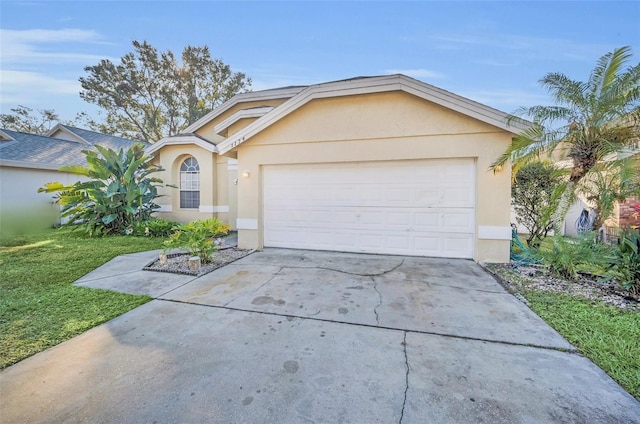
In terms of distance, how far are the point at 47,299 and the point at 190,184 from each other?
27.2 feet

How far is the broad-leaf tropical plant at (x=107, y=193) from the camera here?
9406mm

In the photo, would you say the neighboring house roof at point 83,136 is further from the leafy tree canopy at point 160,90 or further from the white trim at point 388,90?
the white trim at point 388,90

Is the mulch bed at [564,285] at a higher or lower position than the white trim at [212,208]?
lower

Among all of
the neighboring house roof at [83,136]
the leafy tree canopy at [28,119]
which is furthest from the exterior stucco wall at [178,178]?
the leafy tree canopy at [28,119]

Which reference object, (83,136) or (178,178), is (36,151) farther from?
(178,178)

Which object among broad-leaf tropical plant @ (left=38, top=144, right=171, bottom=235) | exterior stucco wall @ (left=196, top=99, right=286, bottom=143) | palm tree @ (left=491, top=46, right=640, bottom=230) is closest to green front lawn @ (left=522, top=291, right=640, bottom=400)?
palm tree @ (left=491, top=46, right=640, bottom=230)

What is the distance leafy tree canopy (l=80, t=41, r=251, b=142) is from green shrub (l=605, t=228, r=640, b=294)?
2660 cm

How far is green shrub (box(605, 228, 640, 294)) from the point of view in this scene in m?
4.11

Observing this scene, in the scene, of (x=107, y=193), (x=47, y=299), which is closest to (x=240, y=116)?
(x=107, y=193)

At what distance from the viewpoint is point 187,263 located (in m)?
6.20

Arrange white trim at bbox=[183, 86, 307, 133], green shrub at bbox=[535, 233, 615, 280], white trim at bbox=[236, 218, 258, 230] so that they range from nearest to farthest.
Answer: green shrub at bbox=[535, 233, 615, 280] < white trim at bbox=[236, 218, 258, 230] < white trim at bbox=[183, 86, 307, 133]

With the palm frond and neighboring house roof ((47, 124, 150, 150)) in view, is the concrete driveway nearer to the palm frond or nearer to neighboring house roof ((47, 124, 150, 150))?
the palm frond

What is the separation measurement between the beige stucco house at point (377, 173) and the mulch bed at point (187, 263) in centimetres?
66

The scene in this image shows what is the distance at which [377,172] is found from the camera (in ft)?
22.9
